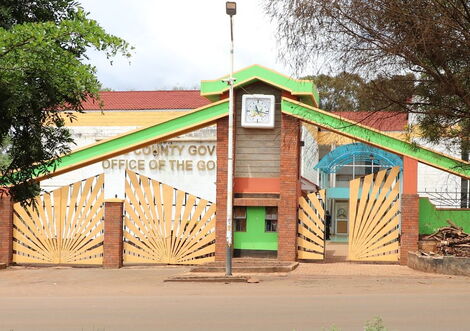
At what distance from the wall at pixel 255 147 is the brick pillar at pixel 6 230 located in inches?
323

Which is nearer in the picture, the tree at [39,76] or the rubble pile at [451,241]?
the tree at [39,76]

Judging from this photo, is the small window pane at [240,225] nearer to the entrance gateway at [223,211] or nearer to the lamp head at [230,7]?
the entrance gateway at [223,211]

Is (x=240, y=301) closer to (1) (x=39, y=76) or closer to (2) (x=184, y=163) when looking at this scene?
(1) (x=39, y=76)

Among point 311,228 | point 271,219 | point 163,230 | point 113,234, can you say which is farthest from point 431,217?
point 113,234

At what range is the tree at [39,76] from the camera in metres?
5.74

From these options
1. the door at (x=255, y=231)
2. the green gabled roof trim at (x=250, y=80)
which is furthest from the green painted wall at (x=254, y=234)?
the green gabled roof trim at (x=250, y=80)

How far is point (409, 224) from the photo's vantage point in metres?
24.0

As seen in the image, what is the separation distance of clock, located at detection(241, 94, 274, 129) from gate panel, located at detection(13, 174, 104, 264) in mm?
5499

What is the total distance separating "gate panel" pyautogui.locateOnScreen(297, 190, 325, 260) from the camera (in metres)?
24.9

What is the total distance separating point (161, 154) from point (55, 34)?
30922 millimetres

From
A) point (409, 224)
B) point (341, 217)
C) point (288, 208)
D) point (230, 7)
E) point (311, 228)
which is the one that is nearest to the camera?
point (230, 7)

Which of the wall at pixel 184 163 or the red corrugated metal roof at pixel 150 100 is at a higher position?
the red corrugated metal roof at pixel 150 100

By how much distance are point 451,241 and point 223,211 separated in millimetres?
7656

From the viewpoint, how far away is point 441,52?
6.69 m
